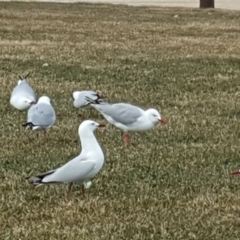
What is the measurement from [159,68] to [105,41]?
4.63 m

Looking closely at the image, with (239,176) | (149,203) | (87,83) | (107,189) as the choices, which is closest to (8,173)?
(107,189)

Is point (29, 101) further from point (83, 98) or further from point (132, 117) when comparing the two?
point (132, 117)

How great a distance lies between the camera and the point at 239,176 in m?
6.83

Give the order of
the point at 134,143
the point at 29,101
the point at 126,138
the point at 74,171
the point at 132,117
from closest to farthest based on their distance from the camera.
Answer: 1. the point at 74,171
2. the point at 132,117
3. the point at 126,138
4. the point at 134,143
5. the point at 29,101

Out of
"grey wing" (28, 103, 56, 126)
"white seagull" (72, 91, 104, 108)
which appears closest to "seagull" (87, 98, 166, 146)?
"grey wing" (28, 103, 56, 126)

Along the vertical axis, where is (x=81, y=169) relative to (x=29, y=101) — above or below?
above

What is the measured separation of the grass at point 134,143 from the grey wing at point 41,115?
9.7 inches

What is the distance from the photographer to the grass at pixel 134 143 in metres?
5.59

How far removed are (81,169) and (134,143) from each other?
7.92 ft

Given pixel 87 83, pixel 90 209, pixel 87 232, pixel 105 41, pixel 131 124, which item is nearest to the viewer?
pixel 87 232

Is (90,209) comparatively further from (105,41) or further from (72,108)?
(105,41)

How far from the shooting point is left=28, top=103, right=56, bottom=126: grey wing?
308 inches

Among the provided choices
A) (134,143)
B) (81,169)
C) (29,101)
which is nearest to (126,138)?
(134,143)

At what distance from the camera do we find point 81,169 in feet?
18.9
